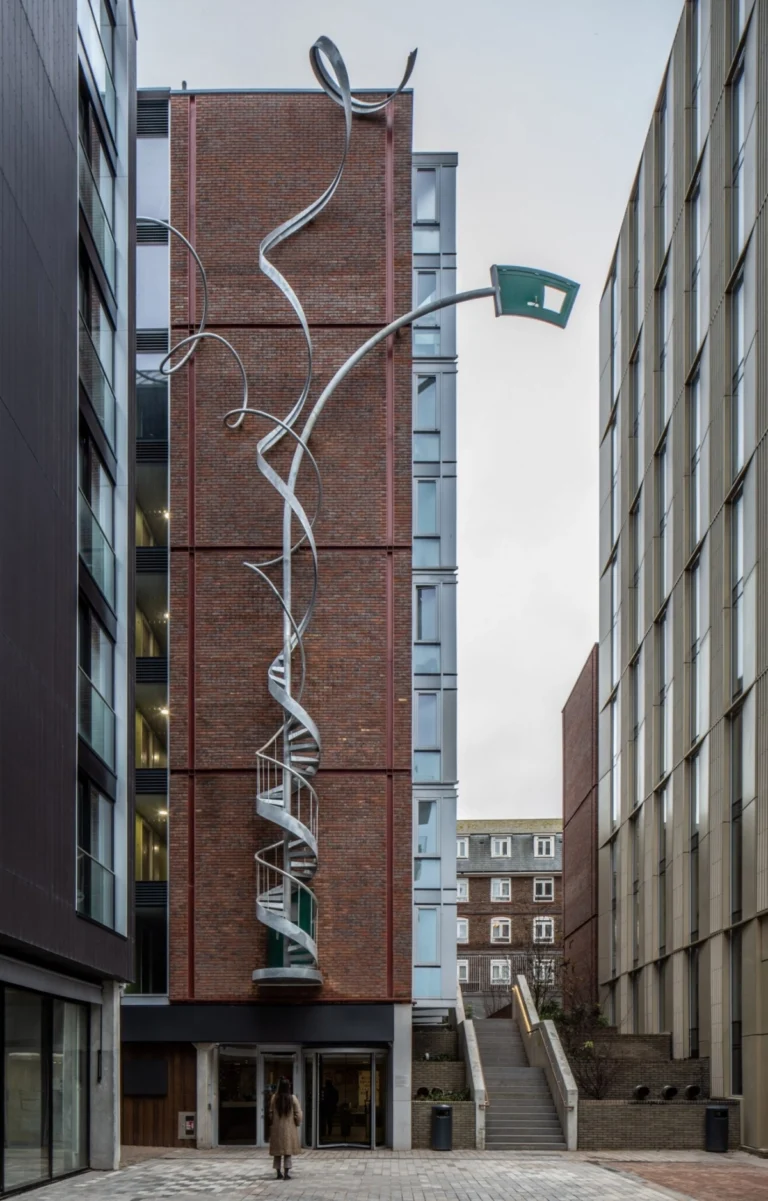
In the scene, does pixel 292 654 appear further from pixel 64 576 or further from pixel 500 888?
pixel 500 888

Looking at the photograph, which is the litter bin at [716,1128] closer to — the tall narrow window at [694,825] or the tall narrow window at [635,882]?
the tall narrow window at [694,825]

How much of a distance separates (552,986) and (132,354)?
132ft

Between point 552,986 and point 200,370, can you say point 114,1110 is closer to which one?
point 200,370

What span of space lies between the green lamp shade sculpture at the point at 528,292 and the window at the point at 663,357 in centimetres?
983

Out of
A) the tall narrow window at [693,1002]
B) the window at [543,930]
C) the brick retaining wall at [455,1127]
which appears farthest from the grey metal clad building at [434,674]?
the window at [543,930]

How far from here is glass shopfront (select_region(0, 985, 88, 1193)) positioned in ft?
62.3

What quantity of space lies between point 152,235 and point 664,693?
55.2 feet

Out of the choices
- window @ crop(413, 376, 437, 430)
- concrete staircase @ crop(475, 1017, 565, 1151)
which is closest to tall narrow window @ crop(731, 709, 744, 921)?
concrete staircase @ crop(475, 1017, 565, 1151)

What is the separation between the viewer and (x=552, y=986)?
6109 cm

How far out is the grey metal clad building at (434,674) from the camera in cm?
3356

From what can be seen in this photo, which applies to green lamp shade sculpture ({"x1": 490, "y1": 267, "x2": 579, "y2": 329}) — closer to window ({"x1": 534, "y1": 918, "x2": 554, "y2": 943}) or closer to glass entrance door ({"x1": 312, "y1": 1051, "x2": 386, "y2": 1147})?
glass entrance door ({"x1": 312, "y1": 1051, "x2": 386, "y2": 1147})

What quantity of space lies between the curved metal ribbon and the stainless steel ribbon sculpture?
0.02 meters

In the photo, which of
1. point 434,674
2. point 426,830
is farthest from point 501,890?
point 434,674

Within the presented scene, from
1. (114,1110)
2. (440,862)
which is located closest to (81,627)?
(114,1110)
